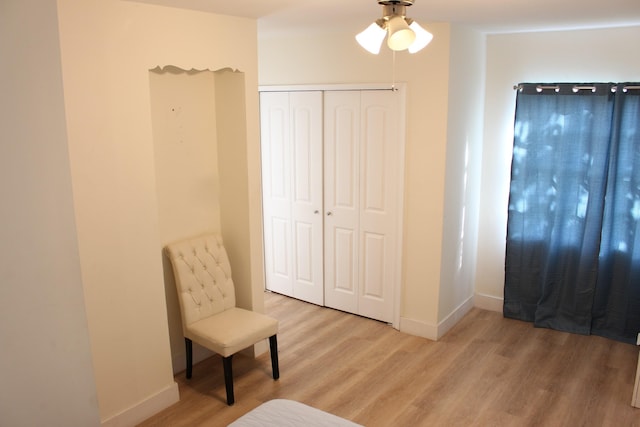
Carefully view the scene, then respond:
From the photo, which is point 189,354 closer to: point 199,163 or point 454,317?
point 199,163

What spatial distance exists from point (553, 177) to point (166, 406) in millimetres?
Result: 3354

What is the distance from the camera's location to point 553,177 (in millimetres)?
4289

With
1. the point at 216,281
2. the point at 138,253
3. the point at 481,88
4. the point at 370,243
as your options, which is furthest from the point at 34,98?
the point at 481,88

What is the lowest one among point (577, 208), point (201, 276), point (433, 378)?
point (433, 378)

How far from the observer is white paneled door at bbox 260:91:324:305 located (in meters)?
4.69

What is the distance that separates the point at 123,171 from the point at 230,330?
1.21 m

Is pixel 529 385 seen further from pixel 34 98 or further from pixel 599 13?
pixel 34 98

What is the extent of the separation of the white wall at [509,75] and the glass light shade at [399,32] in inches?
109

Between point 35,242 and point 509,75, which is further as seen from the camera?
point 509,75

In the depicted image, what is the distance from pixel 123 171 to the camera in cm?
289

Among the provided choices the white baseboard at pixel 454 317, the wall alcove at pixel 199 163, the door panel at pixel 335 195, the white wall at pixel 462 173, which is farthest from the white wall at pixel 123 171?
the white baseboard at pixel 454 317

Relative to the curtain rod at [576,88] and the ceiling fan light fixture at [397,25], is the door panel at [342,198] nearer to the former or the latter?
the curtain rod at [576,88]

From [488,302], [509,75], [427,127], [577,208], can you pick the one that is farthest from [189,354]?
[509,75]

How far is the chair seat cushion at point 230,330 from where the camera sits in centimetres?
332
